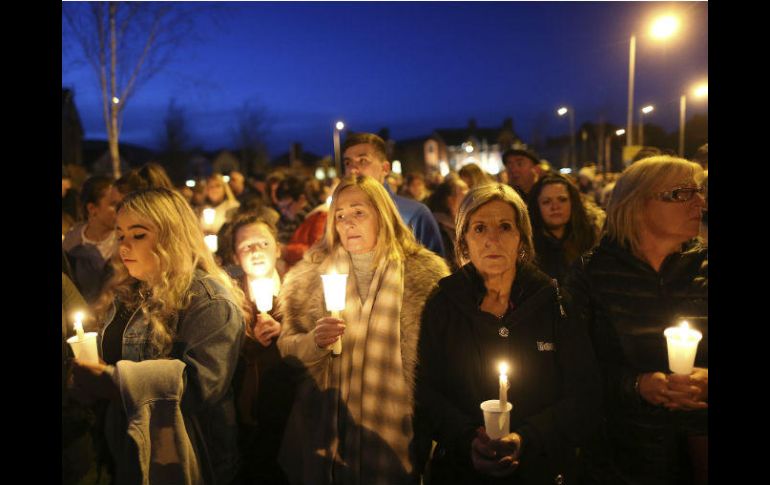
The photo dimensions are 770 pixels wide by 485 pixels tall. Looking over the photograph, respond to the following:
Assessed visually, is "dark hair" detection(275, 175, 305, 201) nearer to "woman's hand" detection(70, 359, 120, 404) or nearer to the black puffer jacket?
"woman's hand" detection(70, 359, 120, 404)

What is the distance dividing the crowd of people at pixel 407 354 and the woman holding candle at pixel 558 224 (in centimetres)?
190

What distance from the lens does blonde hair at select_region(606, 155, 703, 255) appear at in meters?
3.02

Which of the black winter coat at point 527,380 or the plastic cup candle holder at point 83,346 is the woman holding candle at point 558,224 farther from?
the plastic cup candle holder at point 83,346

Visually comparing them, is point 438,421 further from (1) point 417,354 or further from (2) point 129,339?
(2) point 129,339

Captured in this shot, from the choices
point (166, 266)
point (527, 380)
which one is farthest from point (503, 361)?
point (166, 266)

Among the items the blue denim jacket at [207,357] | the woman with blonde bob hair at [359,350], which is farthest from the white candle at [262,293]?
the blue denim jacket at [207,357]

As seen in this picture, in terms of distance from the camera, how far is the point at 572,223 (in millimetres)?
5250

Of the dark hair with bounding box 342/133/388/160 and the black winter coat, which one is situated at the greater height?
the dark hair with bounding box 342/133/388/160

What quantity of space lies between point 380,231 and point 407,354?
81 centimetres

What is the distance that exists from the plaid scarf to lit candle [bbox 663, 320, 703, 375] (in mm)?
1381

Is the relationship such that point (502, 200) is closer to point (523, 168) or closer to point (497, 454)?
point (497, 454)

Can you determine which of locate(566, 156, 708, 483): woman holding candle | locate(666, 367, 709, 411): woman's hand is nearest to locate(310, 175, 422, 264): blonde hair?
locate(566, 156, 708, 483): woman holding candle
